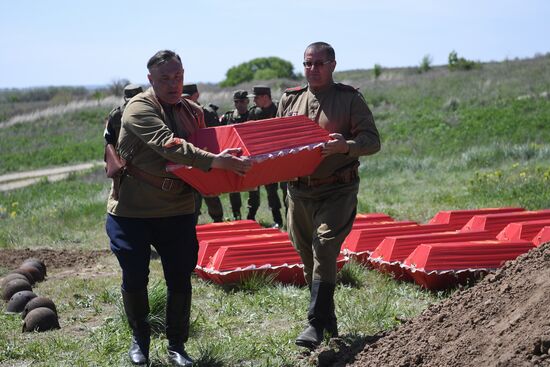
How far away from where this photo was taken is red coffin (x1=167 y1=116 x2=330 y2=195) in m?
5.30

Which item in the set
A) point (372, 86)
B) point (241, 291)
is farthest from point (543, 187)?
point (372, 86)

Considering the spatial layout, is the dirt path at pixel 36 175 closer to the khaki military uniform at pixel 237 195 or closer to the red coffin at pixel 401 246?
the khaki military uniform at pixel 237 195

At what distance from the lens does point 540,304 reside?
4449mm

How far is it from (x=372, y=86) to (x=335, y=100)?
4180 centimetres

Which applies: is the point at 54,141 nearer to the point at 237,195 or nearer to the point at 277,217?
the point at 237,195

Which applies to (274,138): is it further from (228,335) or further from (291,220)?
(228,335)

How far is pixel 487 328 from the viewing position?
4.61 m

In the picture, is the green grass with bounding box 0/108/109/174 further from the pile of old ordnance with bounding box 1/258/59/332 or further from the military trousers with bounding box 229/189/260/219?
the pile of old ordnance with bounding box 1/258/59/332

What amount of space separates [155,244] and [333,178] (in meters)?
1.20

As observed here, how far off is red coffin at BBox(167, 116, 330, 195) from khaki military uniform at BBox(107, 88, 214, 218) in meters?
0.10

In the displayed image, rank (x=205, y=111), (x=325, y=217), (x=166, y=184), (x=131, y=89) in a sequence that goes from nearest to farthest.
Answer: (x=166, y=184), (x=325, y=217), (x=131, y=89), (x=205, y=111)

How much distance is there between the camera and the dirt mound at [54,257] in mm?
10609

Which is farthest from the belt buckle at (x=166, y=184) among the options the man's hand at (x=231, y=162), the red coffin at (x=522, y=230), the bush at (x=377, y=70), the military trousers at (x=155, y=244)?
the bush at (x=377, y=70)

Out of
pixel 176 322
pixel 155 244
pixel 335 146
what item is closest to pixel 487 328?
pixel 335 146
